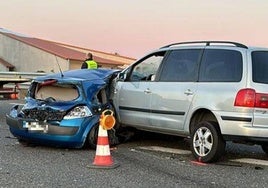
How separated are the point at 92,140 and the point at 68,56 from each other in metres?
37.2

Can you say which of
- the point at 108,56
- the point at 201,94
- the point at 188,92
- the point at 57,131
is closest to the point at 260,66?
the point at 201,94

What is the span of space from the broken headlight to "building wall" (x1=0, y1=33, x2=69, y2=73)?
38358 mm

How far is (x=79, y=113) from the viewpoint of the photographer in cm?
857

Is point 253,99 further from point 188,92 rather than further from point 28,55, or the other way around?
point 28,55

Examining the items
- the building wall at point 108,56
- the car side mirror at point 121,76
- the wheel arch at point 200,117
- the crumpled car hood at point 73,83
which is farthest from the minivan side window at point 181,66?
the building wall at point 108,56

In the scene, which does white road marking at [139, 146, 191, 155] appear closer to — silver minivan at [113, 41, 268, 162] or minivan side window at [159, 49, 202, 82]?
silver minivan at [113, 41, 268, 162]

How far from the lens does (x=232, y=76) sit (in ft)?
24.5

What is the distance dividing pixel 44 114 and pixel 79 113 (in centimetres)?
61

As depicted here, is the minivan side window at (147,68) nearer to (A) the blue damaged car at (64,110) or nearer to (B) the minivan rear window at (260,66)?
(A) the blue damaged car at (64,110)

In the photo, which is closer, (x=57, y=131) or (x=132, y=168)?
(x=132, y=168)

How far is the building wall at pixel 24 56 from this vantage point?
46969mm

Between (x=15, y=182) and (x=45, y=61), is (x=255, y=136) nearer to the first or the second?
(x=15, y=182)

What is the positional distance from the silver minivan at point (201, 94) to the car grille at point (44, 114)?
4.30ft

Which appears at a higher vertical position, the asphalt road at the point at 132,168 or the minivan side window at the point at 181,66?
the minivan side window at the point at 181,66
